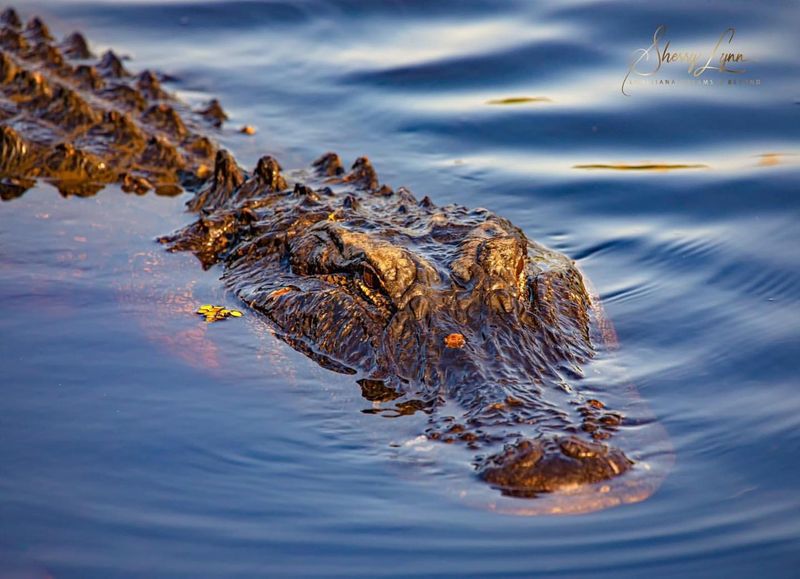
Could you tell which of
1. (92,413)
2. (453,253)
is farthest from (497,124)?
(92,413)

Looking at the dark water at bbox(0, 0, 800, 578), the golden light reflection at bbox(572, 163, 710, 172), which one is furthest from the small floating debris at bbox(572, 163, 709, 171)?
the dark water at bbox(0, 0, 800, 578)

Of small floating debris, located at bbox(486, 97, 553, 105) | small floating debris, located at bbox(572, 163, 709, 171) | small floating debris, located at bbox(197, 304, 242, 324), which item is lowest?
small floating debris, located at bbox(197, 304, 242, 324)

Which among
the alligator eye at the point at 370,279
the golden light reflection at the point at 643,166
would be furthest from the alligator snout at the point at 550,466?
the golden light reflection at the point at 643,166

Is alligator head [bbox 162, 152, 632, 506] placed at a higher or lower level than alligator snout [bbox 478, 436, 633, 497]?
higher

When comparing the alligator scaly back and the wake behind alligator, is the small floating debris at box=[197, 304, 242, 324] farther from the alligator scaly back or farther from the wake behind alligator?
the alligator scaly back

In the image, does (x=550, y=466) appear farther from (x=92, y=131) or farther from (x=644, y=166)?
(x=92, y=131)

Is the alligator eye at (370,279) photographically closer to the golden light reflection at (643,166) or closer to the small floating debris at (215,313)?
the small floating debris at (215,313)
